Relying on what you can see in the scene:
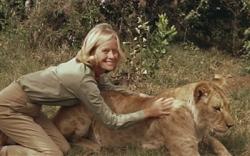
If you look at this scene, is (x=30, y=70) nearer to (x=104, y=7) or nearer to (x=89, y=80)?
(x=104, y=7)

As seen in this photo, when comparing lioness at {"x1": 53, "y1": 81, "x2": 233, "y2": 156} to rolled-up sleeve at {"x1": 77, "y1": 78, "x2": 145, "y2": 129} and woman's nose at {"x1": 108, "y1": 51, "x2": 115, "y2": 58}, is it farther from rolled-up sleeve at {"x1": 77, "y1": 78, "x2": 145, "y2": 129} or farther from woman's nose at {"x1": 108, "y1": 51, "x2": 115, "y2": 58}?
woman's nose at {"x1": 108, "y1": 51, "x2": 115, "y2": 58}

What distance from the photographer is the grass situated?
6.62 m

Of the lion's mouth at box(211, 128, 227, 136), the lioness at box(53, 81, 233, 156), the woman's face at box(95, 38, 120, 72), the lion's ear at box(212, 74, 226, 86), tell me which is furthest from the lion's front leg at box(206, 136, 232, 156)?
the woman's face at box(95, 38, 120, 72)

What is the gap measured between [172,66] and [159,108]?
305 centimetres

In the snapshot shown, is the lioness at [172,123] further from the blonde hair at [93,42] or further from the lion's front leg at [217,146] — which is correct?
the blonde hair at [93,42]

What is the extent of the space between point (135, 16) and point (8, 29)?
6.21 ft

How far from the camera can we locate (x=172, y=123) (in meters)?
4.97

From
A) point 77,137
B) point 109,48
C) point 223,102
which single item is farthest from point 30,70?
point 223,102

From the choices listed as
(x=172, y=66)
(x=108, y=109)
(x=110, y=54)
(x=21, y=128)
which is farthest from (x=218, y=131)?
(x=172, y=66)

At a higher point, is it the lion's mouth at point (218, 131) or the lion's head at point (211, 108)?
the lion's head at point (211, 108)

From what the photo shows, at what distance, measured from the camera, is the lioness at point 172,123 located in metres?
4.90

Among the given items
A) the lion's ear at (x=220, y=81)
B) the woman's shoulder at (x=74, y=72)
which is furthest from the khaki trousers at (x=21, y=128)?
the lion's ear at (x=220, y=81)

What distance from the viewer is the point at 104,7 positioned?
8.48m

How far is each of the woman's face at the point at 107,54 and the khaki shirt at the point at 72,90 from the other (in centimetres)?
12
